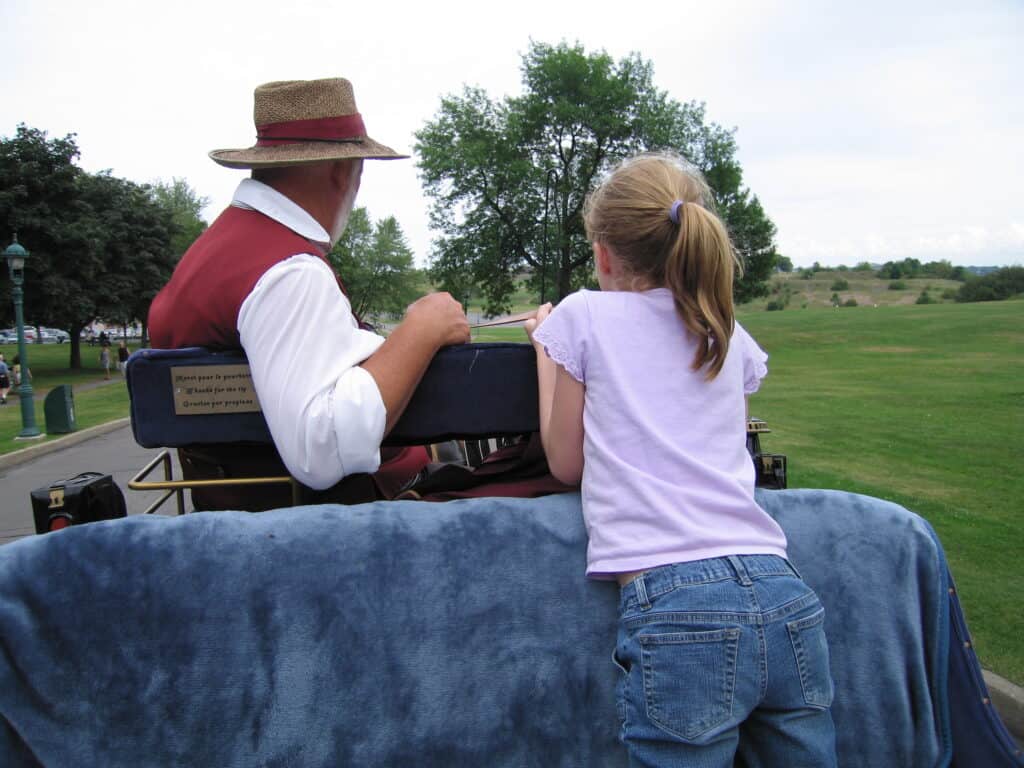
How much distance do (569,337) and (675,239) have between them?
34cm

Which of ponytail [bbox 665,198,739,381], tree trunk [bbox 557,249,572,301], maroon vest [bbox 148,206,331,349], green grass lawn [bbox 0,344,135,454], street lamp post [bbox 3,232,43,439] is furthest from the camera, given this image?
tree trunk [bbox 557,249,572,301]

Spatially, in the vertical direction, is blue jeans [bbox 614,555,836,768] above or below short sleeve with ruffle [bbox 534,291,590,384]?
below

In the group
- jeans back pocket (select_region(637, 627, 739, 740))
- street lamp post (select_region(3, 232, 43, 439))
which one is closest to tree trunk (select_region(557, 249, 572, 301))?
street lamp post (select_region(3, 232, 43, 439))

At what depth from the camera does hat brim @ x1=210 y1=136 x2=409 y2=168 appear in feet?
6.93

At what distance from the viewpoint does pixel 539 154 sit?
40.1 meters

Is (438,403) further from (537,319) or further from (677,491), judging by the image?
(677,491)

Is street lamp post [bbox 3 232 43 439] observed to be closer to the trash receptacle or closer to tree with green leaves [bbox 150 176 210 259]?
the trash receptacle

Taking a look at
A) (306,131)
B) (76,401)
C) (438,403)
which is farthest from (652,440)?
A: (76,401)

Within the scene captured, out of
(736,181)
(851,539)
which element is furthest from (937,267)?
(851,539)

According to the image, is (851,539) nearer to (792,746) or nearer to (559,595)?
(792,746)

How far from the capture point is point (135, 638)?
1.64 m

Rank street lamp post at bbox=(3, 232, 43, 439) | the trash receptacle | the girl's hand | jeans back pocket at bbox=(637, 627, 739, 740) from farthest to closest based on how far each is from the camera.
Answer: the trash receptacle → street lamp post at bbox=(3, 232, 43, 439) → the girl's hand → jeans back pocket at bbox=(637, 627, 739, 740)

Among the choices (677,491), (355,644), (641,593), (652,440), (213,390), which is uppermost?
(213,390)

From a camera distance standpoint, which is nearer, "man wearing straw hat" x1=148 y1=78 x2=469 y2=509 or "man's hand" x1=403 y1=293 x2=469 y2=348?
"man wearing straw hat" x1=148 y1=78 x2=469 y2=509
